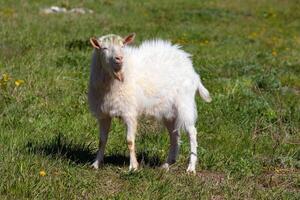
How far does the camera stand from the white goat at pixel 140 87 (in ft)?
22.6

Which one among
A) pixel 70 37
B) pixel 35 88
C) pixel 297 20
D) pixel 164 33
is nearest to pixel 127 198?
pixel 35 88

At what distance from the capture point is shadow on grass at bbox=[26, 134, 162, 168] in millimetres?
7183

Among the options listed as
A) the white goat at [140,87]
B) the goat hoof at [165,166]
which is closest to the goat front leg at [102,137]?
the white goat at [140,87]

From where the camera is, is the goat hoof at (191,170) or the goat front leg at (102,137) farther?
the goat hoof at (191,170)

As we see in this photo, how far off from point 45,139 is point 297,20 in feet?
62.4

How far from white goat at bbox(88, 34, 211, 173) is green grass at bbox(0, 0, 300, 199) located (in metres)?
0.43

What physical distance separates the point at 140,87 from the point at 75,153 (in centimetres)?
118

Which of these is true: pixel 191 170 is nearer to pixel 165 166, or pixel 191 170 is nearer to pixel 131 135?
pixel 165 166

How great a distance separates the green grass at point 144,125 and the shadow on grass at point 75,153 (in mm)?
17

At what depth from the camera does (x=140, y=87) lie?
7.27 m

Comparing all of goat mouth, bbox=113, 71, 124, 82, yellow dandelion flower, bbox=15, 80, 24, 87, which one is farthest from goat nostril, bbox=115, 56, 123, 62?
yellow dandelion flower, bbox=15, 80, 24, 87

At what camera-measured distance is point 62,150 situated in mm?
7496

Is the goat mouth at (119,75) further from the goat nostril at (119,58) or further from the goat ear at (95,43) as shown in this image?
the goat ear at (95,43)

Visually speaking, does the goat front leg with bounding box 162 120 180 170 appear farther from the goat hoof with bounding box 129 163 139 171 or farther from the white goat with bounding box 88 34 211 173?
the goat hoof with bounding box 129 163 139 171
